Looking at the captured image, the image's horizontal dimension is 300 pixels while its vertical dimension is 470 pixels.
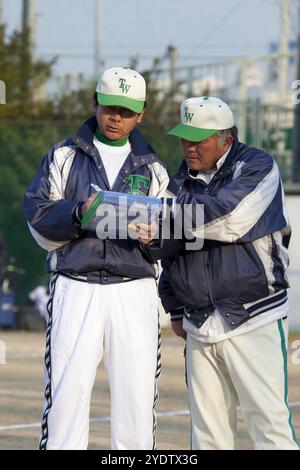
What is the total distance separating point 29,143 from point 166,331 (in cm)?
398

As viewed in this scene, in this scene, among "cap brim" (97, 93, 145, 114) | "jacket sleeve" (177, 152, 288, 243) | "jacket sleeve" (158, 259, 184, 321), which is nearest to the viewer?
"jacket sleeve" (177, 152, 288, 243)

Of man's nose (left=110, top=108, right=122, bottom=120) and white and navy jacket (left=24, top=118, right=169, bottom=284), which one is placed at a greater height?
man's nose (left=110, top=108, right=122, bottom=120)

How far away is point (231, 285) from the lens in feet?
20.6

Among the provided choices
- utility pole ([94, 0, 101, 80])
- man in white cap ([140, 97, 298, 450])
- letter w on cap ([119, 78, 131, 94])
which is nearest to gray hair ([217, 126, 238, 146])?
man in white cap ([140, 97, 298, 450])

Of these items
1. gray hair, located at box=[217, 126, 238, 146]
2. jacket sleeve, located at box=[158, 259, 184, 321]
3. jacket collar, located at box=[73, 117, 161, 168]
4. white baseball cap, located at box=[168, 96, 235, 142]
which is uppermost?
white baseball cap, located at box=[168, 96, 235, 142]

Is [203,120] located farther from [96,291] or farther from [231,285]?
[96,291]

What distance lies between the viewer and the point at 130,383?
647 centimetres

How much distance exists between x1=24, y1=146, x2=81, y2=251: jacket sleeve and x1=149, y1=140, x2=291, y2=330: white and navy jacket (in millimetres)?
485

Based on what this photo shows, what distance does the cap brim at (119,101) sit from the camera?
6.55 metres

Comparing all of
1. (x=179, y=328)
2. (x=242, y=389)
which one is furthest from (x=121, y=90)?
(x=242, y=389)

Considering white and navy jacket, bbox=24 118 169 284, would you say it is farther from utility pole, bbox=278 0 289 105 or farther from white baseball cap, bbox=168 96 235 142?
utility pole, bbox=278 0 289 105

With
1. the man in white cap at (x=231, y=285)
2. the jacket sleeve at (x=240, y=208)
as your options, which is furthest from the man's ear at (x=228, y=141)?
the jacket sleeve at (x=240, y=208)

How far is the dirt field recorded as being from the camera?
876 centimetres
